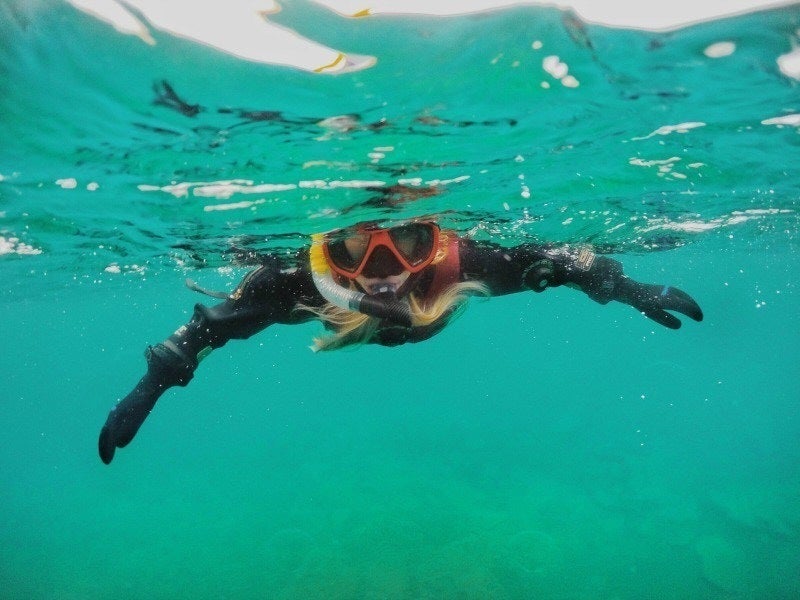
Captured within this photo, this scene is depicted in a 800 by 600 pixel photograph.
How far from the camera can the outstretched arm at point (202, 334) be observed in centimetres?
512

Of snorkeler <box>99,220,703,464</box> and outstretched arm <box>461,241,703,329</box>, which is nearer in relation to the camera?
snorkeler <box>99,220,703,464</box>

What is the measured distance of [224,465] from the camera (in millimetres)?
46656

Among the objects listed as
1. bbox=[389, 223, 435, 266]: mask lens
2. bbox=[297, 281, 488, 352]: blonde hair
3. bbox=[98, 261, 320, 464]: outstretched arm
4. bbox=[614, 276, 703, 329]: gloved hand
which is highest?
bbox=[389, 223, 435, 266]: mask lens

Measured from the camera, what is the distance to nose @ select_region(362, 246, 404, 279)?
6070 millimetres

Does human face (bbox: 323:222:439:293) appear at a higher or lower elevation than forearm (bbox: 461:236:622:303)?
higher

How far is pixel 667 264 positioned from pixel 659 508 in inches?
869

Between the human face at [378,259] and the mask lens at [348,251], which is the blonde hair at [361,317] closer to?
the human face at [378,259]

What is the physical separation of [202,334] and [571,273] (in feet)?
14.6

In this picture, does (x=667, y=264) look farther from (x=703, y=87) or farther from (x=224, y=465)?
(x=224, y=465)

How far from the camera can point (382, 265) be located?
6.13m

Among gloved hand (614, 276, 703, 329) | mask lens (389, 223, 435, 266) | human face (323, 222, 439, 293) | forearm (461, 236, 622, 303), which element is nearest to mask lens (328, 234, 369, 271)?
human face (323, 222, 439, 293)

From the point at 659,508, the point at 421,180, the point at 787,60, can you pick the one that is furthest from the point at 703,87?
the point at 659,508

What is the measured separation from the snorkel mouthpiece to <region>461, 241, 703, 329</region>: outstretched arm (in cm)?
150

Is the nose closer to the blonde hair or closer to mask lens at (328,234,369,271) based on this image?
mask lens at (328,234,369,271)
